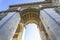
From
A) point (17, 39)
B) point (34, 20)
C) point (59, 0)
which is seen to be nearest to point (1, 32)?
point (17, 39)

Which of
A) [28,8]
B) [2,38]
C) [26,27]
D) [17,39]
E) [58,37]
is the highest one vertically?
[28,8]

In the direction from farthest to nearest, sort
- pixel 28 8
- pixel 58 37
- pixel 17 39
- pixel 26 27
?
pixel 26 27
pixel 28 8
pixel 17 39
pixel 58 37

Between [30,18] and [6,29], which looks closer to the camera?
[6,29]

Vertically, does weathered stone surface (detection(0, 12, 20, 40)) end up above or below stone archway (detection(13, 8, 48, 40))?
below

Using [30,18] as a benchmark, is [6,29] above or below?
below

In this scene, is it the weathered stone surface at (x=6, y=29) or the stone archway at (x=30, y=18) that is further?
Answer: the stone archway at (x=30, y=18)

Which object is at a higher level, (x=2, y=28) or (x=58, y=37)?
(x=2, y=28)

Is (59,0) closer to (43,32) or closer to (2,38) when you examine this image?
(43,32)

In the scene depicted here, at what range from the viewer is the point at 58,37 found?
470cm

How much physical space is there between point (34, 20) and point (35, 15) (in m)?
0.90

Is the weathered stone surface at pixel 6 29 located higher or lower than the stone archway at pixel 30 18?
lower

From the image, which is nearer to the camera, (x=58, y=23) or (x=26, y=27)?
(x=58, y=23)

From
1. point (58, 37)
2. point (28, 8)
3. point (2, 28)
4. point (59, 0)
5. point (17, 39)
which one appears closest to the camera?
point (58, 37)

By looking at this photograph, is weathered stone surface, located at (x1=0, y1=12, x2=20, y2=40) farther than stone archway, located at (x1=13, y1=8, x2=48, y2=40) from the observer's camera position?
No
